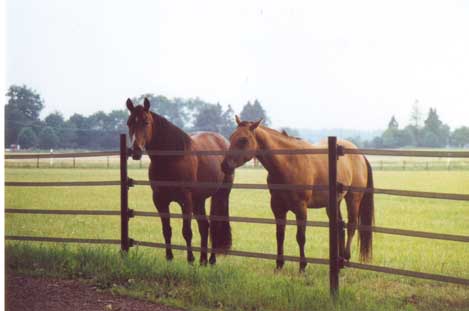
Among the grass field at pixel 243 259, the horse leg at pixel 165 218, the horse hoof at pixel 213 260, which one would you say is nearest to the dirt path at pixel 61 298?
the grass field at pixel 243 259

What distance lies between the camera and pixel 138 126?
20.1 feet

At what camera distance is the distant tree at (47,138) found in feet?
24.5

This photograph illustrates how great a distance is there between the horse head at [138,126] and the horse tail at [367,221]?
2656 mm

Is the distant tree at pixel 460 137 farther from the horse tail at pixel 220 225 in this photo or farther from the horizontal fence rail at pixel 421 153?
the horse tail at pixel 220 225

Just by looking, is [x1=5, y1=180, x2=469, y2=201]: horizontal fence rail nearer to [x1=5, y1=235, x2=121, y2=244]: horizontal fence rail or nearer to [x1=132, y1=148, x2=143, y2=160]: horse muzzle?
[x1=132, y1=148, x2=143, y2=160]: horse muzzle

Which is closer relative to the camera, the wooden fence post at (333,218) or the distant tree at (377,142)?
the wooden fence post at (333,218)

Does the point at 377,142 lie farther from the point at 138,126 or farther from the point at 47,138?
the point at 47,138

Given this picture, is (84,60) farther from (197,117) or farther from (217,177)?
(217,177)

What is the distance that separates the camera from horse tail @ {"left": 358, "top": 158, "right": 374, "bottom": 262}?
20.9 ft

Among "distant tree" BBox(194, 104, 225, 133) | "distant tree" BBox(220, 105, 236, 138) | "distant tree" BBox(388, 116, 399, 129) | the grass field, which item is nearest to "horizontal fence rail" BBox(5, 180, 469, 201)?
the grass field

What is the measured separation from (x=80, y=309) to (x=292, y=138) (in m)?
2.88

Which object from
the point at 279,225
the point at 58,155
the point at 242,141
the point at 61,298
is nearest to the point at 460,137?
the point at 279,225

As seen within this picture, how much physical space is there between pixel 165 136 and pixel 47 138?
77.5 inches

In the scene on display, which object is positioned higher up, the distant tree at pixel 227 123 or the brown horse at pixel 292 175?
the distant tree at pixel 227 123
